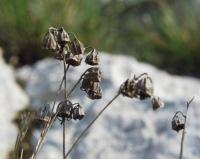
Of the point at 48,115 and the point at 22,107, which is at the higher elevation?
the point at 48,115

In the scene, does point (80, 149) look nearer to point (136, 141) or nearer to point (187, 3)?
point (136, 141)

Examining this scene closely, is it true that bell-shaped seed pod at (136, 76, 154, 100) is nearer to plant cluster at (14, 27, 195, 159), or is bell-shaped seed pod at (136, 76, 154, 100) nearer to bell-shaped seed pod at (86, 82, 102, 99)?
plant cluster at (14, 27, 195, 159)

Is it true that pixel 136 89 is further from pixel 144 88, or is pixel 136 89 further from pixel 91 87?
pixel 91 87

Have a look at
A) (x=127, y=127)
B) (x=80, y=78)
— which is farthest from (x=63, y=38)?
(x=127, y=127)

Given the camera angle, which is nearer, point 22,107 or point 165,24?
point 22,107

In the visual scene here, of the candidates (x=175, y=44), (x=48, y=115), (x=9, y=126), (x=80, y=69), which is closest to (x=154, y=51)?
(x=175, y=44)

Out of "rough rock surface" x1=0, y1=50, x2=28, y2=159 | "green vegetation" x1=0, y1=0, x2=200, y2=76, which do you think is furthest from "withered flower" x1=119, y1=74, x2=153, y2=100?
"green vegetation" x1=0, y1=0, x2=200, y2=76

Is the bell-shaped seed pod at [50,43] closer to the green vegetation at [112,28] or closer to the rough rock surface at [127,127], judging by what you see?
the rough rock surface at [127,127]
